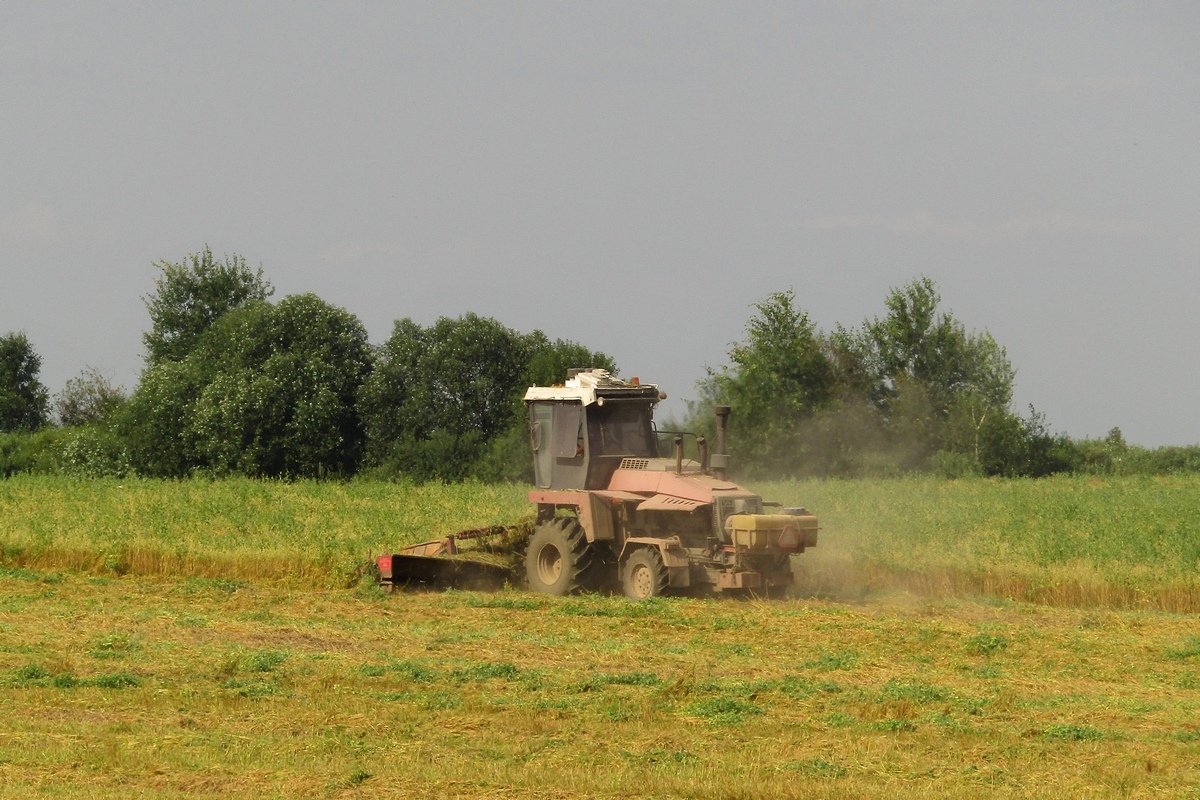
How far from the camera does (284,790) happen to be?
716 centimetres

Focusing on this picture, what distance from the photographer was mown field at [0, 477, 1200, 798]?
7578mm

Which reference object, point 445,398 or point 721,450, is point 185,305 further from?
point 721,450

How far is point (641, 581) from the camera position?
15.8m

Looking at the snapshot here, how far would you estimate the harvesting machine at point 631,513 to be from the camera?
597 inches

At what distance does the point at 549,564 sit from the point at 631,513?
4.78 feet

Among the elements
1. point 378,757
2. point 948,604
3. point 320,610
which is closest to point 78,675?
point 378,757

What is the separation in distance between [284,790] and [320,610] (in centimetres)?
801

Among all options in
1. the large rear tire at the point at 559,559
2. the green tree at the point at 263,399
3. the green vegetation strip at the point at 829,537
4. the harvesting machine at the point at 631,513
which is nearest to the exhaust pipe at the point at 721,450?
the harvesting machine at the point at 631,513

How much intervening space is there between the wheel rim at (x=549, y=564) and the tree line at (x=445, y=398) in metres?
26.0

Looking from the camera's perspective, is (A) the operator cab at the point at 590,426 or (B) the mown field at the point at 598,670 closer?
(B) the mown field at the point at 598,670

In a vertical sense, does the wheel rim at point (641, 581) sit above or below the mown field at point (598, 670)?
above

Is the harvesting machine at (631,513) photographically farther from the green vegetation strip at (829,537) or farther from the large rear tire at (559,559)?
the green vegetation strip at (829,537)

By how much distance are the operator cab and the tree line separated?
26.1m

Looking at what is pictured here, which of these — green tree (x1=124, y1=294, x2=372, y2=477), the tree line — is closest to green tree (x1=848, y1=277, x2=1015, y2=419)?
the tree line
